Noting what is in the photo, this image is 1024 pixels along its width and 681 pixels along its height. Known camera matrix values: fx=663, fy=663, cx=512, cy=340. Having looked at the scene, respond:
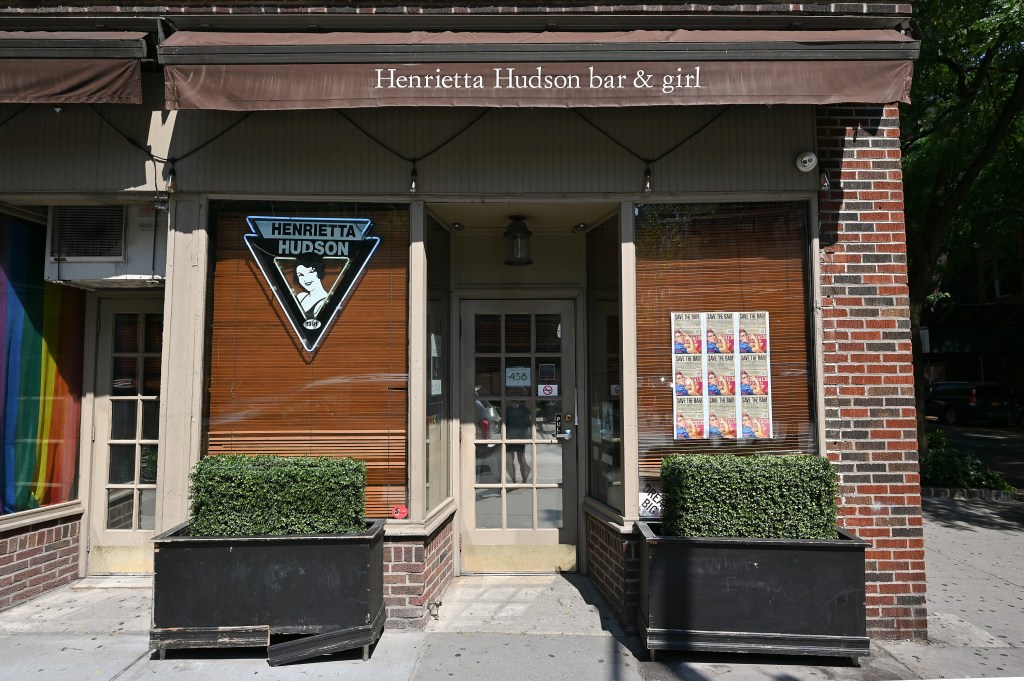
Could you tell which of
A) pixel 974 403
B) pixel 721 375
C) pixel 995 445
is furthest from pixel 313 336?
pixel 974 403

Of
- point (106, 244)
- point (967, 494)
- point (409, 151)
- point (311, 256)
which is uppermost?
point (409, 151)

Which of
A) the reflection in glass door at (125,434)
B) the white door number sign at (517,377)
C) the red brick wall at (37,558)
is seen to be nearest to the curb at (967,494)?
the white door number sign at (517,377)

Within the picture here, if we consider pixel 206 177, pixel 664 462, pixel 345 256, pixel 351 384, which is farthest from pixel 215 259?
pixel 664 462

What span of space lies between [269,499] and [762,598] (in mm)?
3098

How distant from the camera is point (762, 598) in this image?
402cm

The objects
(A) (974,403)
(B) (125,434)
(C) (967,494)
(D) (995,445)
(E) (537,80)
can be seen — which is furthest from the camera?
(A) (974,403)

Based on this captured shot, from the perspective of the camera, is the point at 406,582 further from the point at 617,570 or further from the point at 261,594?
the point at 617,570

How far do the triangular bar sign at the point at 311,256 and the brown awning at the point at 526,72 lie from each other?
34.8 inches

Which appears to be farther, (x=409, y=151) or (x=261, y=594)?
(x=409, y=151)

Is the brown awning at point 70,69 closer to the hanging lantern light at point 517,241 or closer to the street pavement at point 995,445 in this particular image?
the hanging lantern light at point 517,241

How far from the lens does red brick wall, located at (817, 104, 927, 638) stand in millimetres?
4613

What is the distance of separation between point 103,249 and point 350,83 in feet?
8.12

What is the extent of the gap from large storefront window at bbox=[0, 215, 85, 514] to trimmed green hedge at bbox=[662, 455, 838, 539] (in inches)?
194

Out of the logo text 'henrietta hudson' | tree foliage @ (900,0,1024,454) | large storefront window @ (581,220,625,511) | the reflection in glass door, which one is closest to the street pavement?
tree foliage @ (900,0,1024,454)
